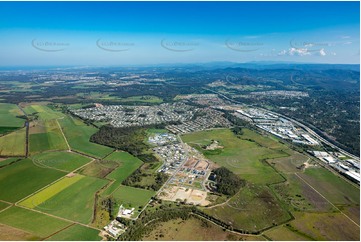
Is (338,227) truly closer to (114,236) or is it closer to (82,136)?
(114,236)

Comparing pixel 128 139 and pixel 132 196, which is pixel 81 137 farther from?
pixel 132 196

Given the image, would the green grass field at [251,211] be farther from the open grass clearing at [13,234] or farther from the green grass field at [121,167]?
the open grass clearing at [13,234]

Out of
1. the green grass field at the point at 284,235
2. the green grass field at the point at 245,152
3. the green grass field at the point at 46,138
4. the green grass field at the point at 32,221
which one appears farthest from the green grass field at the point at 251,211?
the green grass field at the point at 46,138

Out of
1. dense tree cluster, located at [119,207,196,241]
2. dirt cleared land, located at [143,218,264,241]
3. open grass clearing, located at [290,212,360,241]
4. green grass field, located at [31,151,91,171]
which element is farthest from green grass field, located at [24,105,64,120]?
open grass clearing, located at [290,212,360,241]

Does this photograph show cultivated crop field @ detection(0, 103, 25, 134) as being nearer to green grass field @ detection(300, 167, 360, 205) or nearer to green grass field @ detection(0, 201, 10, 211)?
green grass field @ detection(0, 201, 10, 211)

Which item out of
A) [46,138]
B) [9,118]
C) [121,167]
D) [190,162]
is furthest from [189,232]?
[9,118]

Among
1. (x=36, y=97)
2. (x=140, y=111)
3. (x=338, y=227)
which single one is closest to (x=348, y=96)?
(x=140, y=111)
